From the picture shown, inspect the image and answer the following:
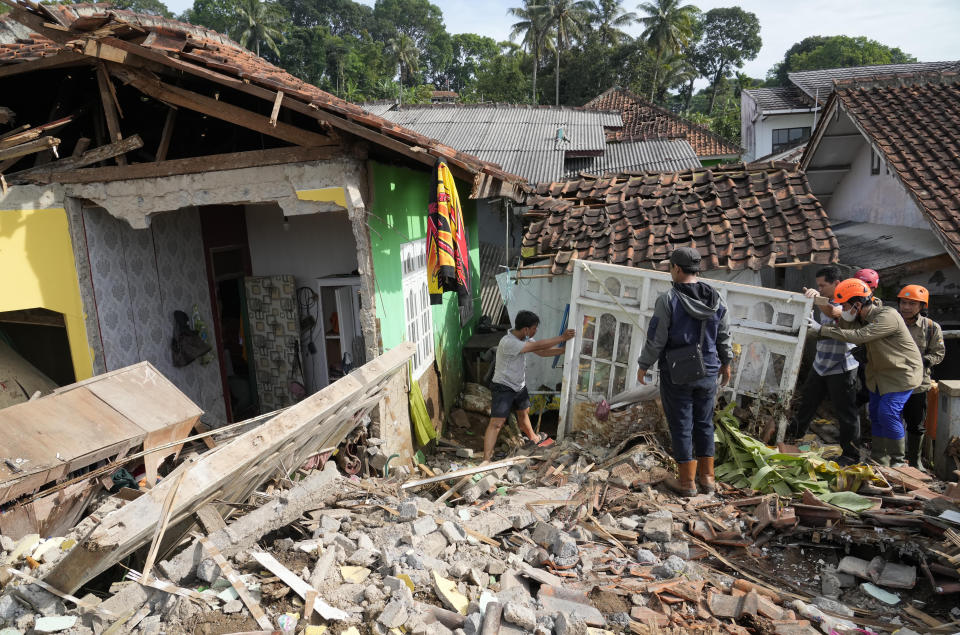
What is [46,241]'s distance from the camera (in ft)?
19.9

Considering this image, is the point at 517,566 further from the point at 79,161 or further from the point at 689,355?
the point at 79,161

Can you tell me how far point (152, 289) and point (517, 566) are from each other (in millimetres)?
5798

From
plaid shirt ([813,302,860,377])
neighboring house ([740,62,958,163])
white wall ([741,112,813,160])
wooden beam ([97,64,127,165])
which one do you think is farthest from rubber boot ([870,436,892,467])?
white wall ([741,112,813,160])

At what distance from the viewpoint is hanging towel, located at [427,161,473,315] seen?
5.79 m

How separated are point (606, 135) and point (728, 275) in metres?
12.7

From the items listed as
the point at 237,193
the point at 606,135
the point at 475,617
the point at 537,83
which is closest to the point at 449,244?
the point at 237,193

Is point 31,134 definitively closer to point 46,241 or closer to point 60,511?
point 46,241

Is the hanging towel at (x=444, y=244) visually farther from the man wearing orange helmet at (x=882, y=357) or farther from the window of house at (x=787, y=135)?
the window of house at (x=787, y=135)

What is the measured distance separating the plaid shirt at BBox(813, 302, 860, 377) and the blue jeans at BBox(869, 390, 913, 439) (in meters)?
0.34

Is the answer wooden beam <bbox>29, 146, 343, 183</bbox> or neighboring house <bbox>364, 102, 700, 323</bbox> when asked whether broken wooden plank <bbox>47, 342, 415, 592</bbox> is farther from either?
neighboring house <bbox>364, 102, 700, 323</bbox>

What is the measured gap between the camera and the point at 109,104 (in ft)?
19.1

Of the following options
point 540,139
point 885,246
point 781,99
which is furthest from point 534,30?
point 885,246

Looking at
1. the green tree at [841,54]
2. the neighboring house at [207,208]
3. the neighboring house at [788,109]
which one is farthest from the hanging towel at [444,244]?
the green tree at [841,54]

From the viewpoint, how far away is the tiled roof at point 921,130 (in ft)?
25.4
